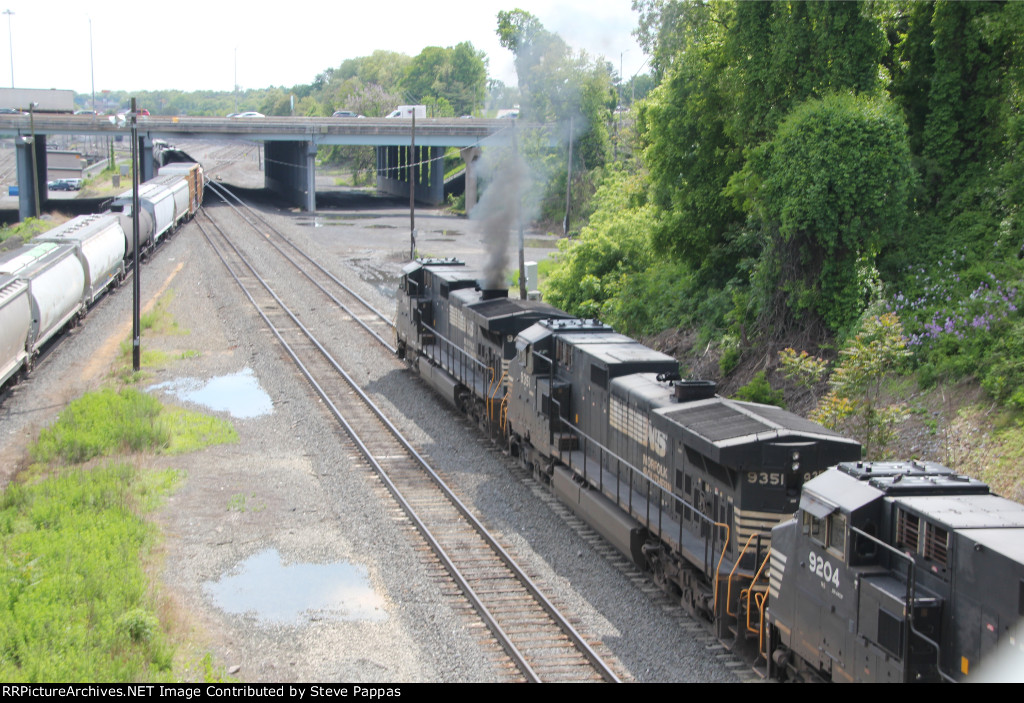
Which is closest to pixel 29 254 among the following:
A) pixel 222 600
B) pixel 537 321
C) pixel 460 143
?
pixel 537 321

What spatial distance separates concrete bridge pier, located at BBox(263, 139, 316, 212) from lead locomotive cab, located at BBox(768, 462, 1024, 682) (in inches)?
2669

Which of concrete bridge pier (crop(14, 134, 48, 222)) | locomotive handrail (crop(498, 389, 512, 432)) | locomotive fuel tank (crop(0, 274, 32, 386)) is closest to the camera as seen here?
locomotive handrail (crop(498, 389, 512, 432))

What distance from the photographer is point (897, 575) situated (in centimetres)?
970

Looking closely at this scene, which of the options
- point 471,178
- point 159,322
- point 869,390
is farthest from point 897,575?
point 471,178

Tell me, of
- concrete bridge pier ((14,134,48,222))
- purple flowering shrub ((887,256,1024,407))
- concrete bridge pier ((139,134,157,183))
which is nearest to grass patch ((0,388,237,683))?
purple flowering shrub ((887,256,1024,407))

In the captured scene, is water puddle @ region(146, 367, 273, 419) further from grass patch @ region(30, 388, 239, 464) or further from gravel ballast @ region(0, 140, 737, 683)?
grass patch @ region(30, 388, 239, 464)

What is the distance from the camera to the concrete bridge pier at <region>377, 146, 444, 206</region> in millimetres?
84775

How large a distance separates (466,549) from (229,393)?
12.9 meters

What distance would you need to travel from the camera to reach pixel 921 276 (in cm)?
2270

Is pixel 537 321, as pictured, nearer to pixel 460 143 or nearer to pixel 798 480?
pixel 798 480

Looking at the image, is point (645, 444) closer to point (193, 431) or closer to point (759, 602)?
point (759, 602)

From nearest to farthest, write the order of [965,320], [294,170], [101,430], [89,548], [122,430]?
[89,548] < [965,320] < [101,430] < [122,430] < [294,170]

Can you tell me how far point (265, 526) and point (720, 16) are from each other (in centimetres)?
1920

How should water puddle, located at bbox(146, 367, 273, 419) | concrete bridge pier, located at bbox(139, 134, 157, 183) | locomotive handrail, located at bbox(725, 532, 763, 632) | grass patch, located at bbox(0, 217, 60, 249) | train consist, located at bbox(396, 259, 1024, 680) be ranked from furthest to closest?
concrete bridge pier, located at bbox(139, 134, 157, 183) → grass patch, located at bbox(0, 217, 60, 249) → water puddle, located at bbox(146, 367, 273, 419) → locomotive handrail, located at bbox(725, 532, 763, 632) → train consist, located at bbox(396, 259, 1024, 680)
